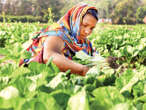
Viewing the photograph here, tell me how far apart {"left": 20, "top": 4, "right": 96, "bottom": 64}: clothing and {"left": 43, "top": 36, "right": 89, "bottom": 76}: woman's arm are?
0.30 feet

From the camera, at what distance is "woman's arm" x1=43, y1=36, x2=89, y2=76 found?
1.86 metres

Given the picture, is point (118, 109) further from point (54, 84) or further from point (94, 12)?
point (94, 12)

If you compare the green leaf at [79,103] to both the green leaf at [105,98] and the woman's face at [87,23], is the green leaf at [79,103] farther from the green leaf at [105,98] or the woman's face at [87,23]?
the woman's face at [87,23]

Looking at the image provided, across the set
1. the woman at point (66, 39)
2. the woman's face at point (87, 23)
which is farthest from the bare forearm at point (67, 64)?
the woman's face at point (87, 23)

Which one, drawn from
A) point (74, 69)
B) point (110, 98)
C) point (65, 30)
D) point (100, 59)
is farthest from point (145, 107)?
point (65, 30)

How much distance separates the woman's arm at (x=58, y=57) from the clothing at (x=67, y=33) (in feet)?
0.30

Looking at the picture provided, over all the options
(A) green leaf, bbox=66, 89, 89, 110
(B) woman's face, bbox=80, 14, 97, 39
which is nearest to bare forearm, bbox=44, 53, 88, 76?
(B) woman's face, bbox=80, 14, 97, 39

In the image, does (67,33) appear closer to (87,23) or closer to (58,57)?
(87,23)

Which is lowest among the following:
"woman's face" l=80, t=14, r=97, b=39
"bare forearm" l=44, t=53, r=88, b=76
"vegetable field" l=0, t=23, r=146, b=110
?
"bare forearm" l=44, t=53, r=88, b=76

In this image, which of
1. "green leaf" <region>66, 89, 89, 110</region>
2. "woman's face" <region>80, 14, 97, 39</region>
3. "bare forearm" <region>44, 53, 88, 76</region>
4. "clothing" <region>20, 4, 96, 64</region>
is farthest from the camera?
"woman's face" <region>80, 14, 97, 39</region>

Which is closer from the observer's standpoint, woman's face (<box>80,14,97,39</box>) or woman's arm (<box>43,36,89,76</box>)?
woman's arm (<box>43,36,89,76</box>)

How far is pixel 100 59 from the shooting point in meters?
1.70

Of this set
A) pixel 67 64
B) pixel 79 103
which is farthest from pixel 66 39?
pixel 79 103

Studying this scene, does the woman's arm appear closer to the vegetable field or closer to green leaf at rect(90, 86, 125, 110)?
the vegetable field
